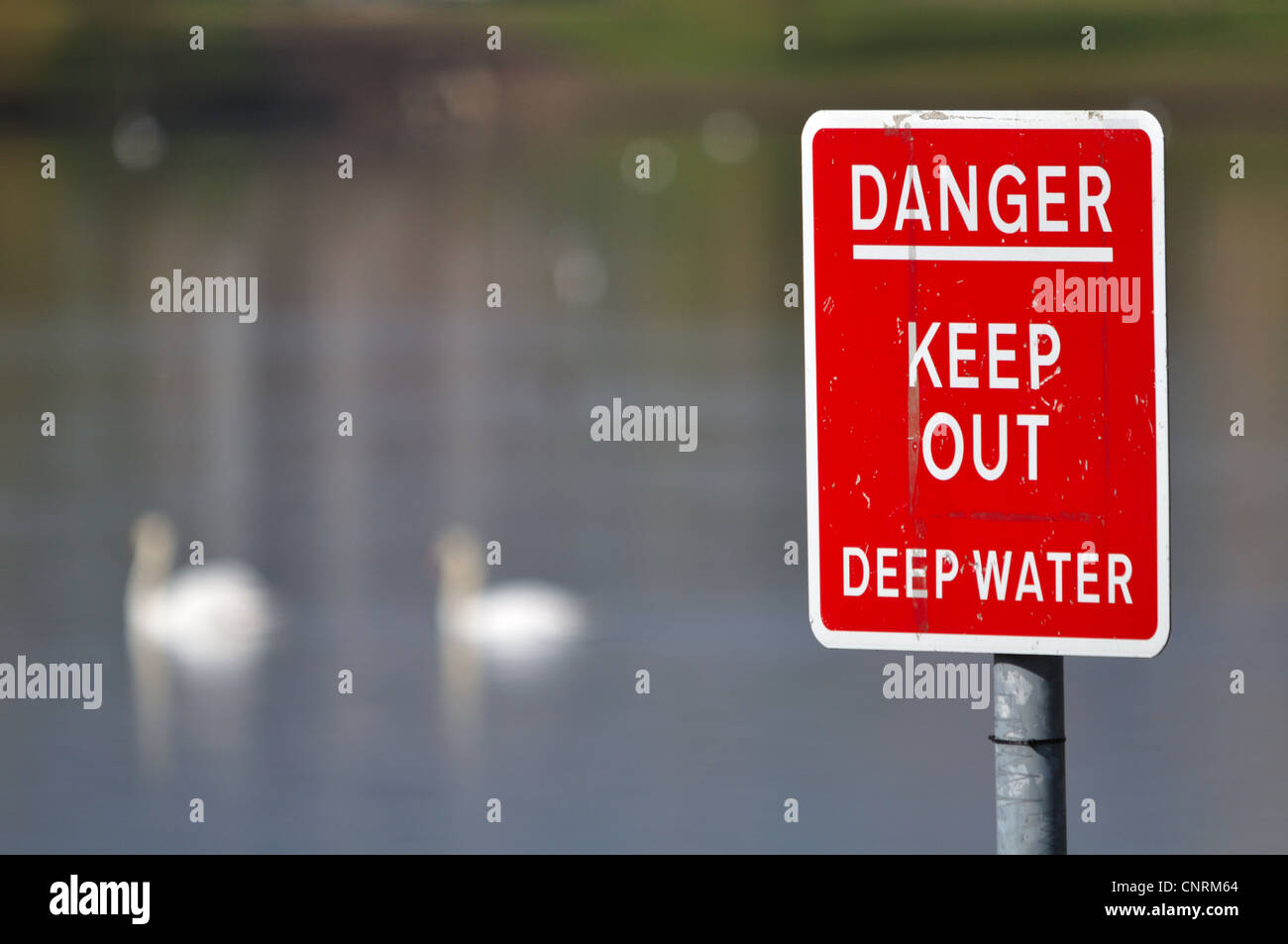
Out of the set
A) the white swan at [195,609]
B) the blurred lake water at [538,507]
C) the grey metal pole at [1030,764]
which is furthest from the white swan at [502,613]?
the grey metal pole at [1030,764]

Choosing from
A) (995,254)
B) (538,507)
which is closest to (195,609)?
(538,507)

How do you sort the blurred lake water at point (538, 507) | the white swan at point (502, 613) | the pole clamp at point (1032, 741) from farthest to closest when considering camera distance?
the white swan at point (502, 613)
the blurred lake water at point (538, 507)
the pole clamp at point (1032, 741)

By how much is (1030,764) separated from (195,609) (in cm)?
627

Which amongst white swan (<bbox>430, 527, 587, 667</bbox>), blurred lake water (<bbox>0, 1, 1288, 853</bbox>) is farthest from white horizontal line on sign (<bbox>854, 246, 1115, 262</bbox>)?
white swan (<bbox>430, 527, 587, 667</bbox>)

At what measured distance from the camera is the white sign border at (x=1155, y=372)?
2.02 meters

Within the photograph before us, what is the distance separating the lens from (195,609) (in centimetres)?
792

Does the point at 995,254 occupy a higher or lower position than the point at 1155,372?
higher

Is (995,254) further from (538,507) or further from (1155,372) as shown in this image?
(538,507)

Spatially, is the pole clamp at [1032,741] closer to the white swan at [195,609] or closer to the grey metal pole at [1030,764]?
the grey metal pole at [1030,764]

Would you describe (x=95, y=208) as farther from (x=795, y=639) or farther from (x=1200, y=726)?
(x=1200, y=726)

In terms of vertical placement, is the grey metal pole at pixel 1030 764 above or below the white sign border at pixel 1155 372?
below

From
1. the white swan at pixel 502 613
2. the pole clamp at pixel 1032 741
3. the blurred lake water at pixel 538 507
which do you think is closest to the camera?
the pole clamp at pixel 1032 741

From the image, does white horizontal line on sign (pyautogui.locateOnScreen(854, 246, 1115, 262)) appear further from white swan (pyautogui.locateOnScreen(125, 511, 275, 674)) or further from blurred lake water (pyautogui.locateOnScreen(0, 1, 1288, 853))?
white swan (pyautogui.locateOnScreen(125, 511, 275, 674))

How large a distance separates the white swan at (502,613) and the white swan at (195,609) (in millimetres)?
675
